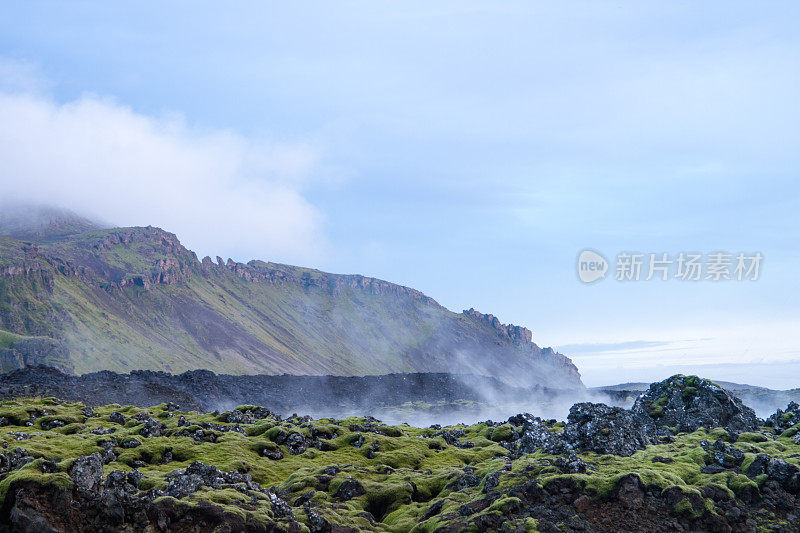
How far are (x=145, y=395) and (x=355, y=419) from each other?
6602 centimetres

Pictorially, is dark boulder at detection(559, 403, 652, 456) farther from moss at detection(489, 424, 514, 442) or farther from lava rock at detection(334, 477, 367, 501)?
moss at detection(489, 424, 514, 442)

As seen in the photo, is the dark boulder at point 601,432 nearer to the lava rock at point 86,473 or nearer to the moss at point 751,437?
the moss at point 751,437

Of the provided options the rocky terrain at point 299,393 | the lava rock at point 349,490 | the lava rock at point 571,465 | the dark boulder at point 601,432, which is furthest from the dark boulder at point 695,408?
the rocky terrain at point 299,393

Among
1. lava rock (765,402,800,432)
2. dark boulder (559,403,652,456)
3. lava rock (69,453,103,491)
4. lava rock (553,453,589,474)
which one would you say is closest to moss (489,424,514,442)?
dark boulder (559,403,652,456)

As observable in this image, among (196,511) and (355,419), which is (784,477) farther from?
(355,419)

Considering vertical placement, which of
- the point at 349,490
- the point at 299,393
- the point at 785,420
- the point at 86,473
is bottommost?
the point at 299,393

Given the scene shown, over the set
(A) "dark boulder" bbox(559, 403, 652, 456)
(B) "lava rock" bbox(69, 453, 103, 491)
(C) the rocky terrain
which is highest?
(A) "dark boulder" bbox(559, 403, 652, 456)

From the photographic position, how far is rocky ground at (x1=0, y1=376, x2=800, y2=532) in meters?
27.2

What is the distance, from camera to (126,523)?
26234mm

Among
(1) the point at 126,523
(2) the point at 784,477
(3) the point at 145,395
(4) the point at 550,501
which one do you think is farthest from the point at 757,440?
(3) the point at 145,395

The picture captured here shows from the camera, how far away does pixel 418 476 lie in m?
40.8

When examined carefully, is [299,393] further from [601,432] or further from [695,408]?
[601,432]

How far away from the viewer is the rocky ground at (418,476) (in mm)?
27234

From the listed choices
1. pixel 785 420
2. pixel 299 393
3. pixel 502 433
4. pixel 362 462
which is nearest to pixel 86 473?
pixel 362 462
